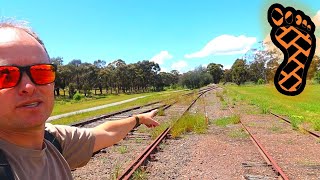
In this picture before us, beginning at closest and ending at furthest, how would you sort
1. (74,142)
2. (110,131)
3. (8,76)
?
(8,76), (74,142), (110,131)

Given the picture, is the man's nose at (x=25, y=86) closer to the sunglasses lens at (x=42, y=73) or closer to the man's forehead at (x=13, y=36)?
the sunglasses lens at (x=42, y=73)

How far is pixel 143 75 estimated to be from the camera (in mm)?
116812

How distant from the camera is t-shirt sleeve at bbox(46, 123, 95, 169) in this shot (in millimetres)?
2113

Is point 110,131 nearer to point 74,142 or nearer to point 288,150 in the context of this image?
point 74,142

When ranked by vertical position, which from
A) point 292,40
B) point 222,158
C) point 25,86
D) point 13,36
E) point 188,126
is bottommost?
point 222,158

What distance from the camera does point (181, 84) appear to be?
15038cm

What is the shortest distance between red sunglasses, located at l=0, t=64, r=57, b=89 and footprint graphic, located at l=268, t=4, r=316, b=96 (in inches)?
276

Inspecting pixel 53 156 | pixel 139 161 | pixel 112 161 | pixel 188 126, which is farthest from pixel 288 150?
pixel 53 156

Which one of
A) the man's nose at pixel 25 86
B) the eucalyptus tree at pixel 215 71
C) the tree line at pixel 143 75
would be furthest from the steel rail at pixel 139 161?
the eucalyptus tree at pixel 215 71

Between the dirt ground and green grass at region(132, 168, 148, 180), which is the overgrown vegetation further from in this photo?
green grass at region(132, 168, 148, 180)

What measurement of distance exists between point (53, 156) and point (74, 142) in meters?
0.34

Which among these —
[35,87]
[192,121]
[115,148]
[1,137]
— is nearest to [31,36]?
[35,87]

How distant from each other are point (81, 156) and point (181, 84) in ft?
487

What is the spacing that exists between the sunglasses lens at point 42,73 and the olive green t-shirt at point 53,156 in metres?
0.29
